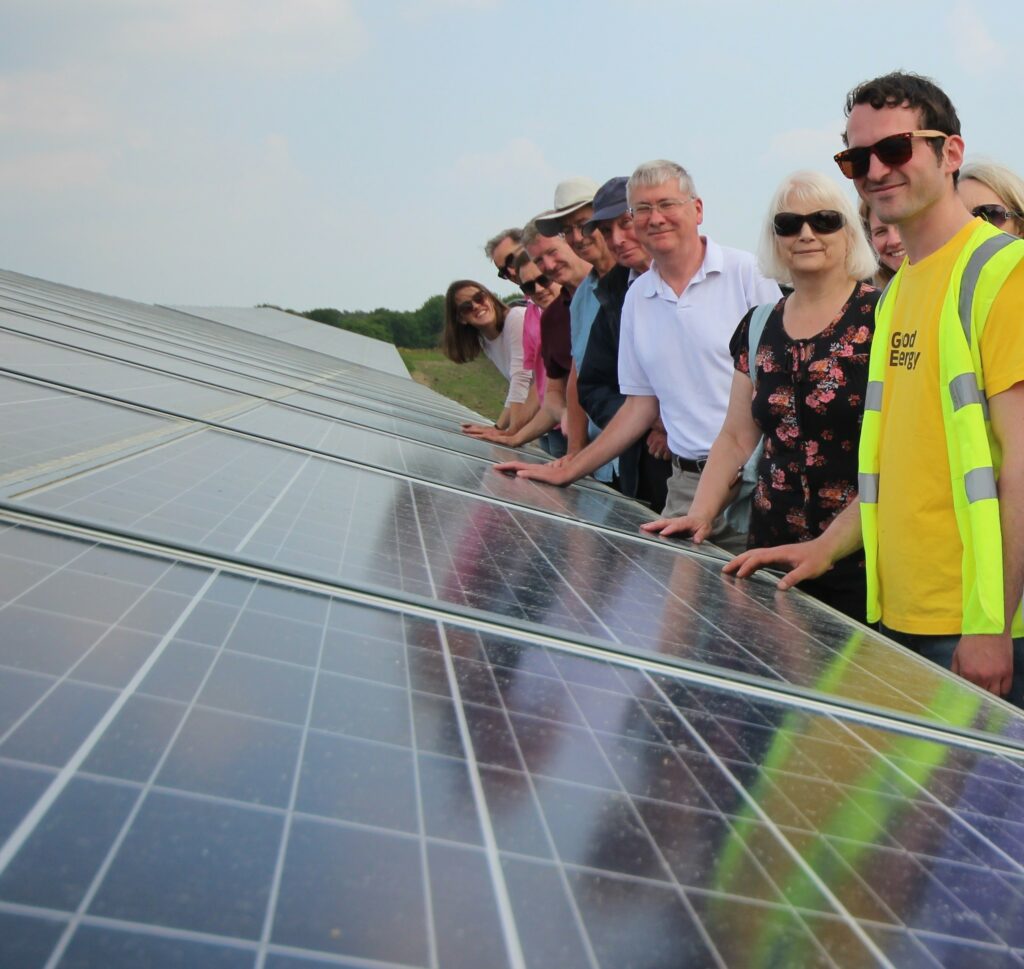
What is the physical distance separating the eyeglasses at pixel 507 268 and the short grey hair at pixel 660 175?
8.80 feet

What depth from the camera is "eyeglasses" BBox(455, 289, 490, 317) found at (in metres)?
7.07

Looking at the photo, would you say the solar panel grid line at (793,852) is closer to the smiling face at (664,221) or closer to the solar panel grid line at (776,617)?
the solar panel grid line at (776,617)

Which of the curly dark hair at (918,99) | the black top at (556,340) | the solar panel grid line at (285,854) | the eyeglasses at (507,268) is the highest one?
the curly dark hair at (918,99)

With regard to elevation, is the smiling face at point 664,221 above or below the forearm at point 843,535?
above

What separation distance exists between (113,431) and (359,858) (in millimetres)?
2135

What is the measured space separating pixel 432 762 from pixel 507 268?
6058mm

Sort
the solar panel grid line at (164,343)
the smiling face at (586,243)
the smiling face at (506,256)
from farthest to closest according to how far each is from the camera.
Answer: the smiling face at (506,256) → the solar panel grid line at (164,343) → the smiling face at (586,243)

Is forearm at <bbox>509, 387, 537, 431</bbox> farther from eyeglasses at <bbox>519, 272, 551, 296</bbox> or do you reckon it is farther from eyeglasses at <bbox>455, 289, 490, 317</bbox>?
eyeglasses at <bbox>519, 272, 551, 296</bbox>

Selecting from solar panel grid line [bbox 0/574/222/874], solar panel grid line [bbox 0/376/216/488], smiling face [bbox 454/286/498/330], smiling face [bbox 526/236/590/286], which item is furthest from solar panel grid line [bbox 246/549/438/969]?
smiling face [bbox 454/286/498/330]

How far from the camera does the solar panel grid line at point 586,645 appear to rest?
162 centimetres

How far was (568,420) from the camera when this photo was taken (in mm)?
5574

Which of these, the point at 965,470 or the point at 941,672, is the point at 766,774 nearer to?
the point at 941,672

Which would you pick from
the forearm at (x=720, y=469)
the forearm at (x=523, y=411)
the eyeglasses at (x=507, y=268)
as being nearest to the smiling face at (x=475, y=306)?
the eyeglasses at (x=507, y=268)

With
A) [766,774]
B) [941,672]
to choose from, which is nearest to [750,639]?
[941,672]
